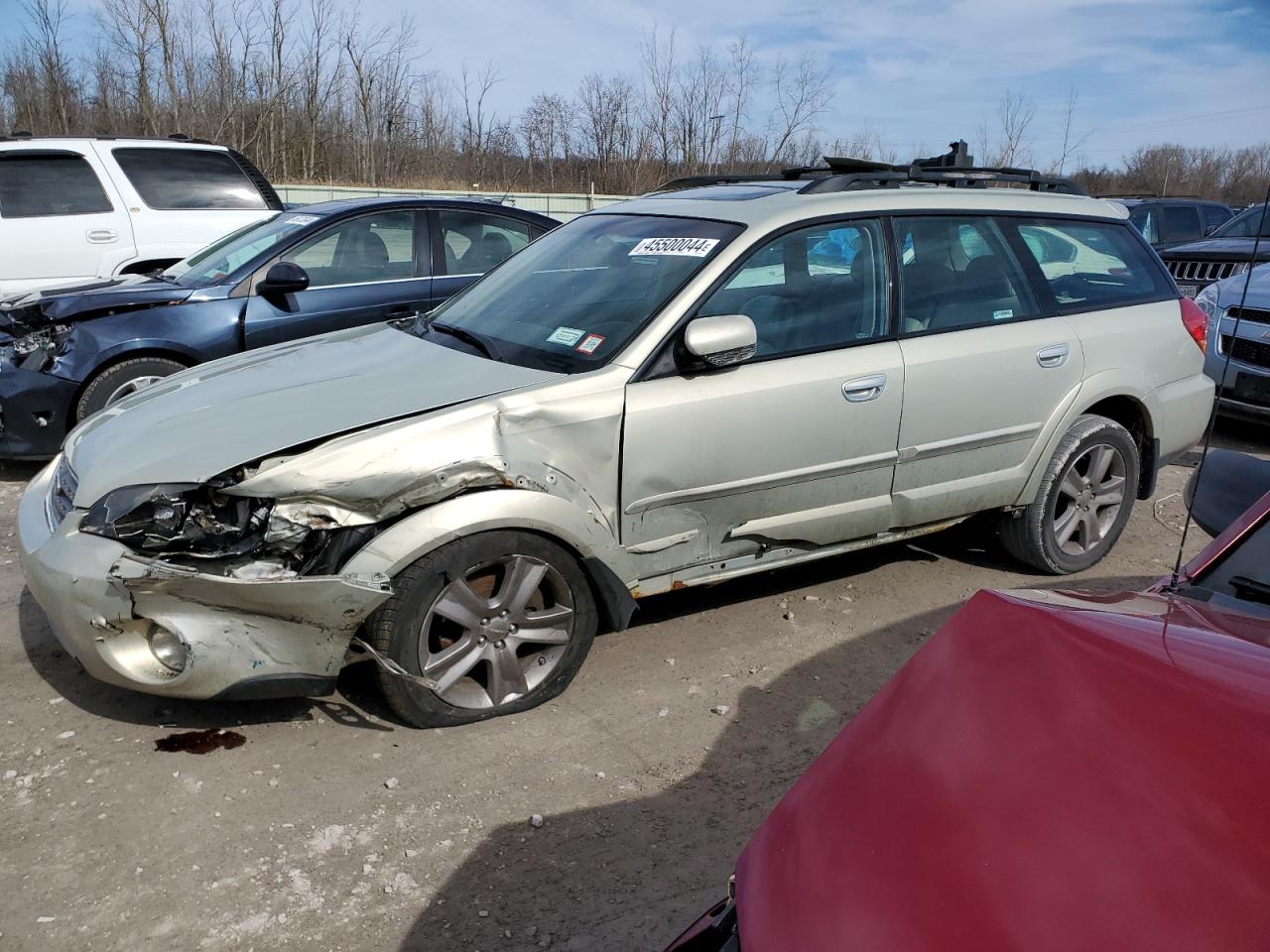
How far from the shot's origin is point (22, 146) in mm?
8211

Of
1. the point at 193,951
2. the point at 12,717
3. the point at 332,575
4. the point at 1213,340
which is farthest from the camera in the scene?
the point at 1213,340

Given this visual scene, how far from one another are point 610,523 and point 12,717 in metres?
2.13

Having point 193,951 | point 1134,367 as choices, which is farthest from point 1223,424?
point 193,951

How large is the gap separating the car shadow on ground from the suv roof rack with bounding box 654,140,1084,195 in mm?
2181

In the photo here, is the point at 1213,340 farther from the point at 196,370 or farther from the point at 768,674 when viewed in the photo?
the point at 196,370

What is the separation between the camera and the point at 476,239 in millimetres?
7074

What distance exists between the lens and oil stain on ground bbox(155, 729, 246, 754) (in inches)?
128

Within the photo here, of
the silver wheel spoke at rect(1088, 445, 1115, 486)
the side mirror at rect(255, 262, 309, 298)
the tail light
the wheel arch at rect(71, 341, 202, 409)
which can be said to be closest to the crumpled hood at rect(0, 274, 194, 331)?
the wheel arch at rect(71, 341, 202, 409)

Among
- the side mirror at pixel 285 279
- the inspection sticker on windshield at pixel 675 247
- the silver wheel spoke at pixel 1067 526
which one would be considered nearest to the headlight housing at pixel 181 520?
the inspection sticker on windshield at pixel 675 247

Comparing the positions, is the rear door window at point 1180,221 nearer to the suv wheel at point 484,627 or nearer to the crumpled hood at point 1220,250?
the crumpled hood at point 1220,250

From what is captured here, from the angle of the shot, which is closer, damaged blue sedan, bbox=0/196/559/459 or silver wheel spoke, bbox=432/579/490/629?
silver wheel spoke, bbox=432/579/490/629

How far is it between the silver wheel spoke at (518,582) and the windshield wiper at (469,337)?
32.9 inches

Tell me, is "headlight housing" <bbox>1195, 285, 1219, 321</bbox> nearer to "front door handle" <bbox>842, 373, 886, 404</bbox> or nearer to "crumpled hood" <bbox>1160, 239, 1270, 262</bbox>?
"crumpled hood" <bbox>1160, 239, 1270, 262</bbox>

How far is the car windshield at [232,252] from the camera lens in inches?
251
